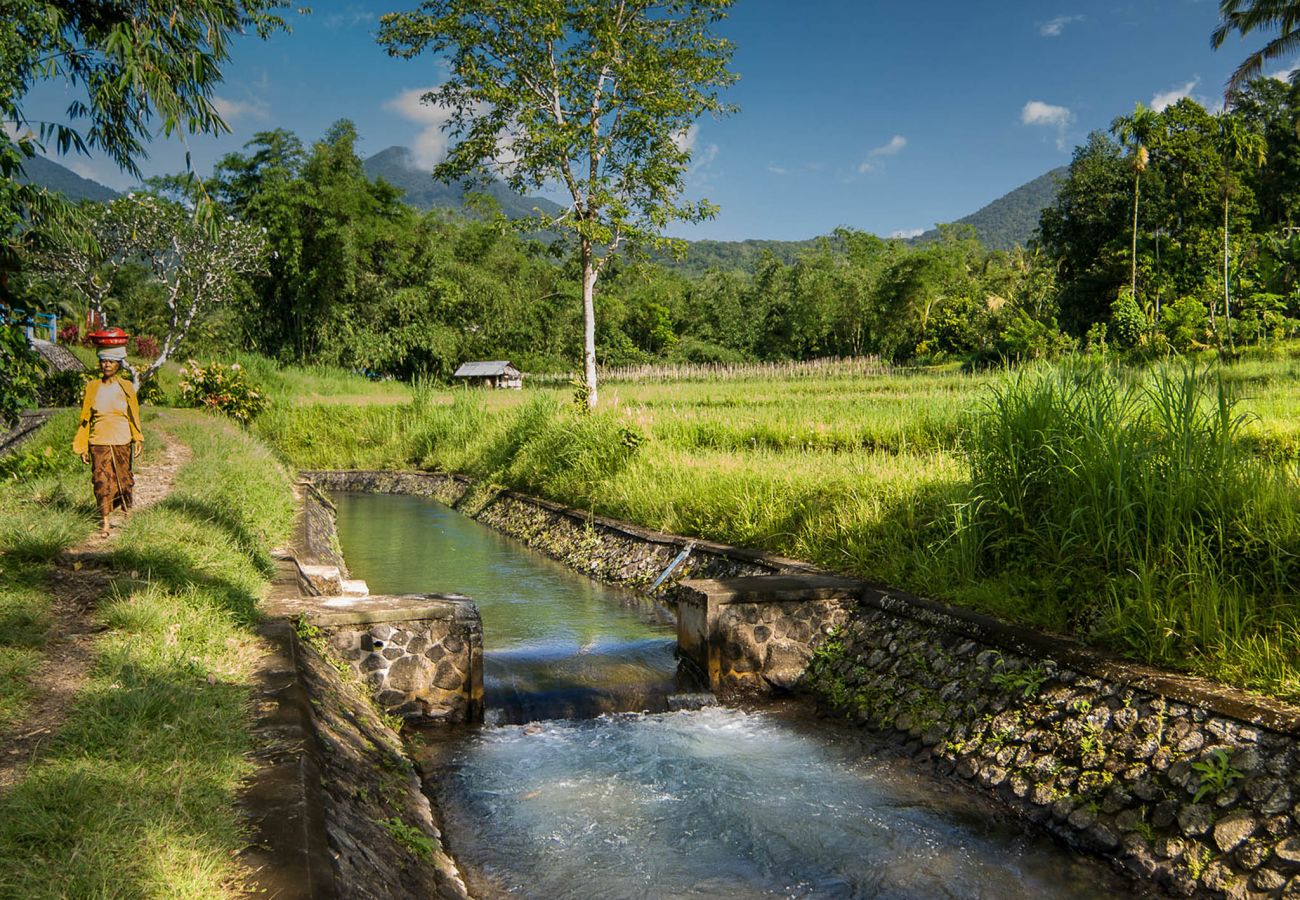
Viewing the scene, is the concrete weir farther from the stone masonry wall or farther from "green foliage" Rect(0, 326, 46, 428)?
"green foliage" Rect(0, 326, 46, 428)

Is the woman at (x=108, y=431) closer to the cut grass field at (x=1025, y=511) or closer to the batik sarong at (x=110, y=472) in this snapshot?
the batik sarong at (x=110, y=472)

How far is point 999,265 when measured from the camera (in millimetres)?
67062

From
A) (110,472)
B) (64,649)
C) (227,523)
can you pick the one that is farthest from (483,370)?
(64,649)

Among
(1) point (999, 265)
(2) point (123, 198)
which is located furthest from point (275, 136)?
(1) point (999, 265)

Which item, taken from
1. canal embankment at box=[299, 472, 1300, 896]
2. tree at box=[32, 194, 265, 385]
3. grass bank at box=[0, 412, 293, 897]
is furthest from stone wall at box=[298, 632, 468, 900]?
tree at box=[32, 194, 265, 385]

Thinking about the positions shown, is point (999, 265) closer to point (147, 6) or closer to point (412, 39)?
point (412, 39)

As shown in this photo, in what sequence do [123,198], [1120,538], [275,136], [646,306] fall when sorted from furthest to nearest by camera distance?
1. [646,306]
2. [275,136]
3. [123,198]
4. [1120,538]

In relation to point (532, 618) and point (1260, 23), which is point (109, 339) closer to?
point (532, 618)

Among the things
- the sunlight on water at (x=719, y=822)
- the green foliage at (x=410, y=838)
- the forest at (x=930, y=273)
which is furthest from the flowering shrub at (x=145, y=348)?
the green foliage at (x=410, y=838)

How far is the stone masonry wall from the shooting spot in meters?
3.63

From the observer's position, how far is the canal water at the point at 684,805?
157 inches

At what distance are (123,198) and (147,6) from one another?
79.4 feet

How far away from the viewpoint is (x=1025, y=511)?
20.1 feet

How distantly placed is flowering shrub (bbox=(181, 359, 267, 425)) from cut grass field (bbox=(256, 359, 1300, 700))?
1165 centimetres
